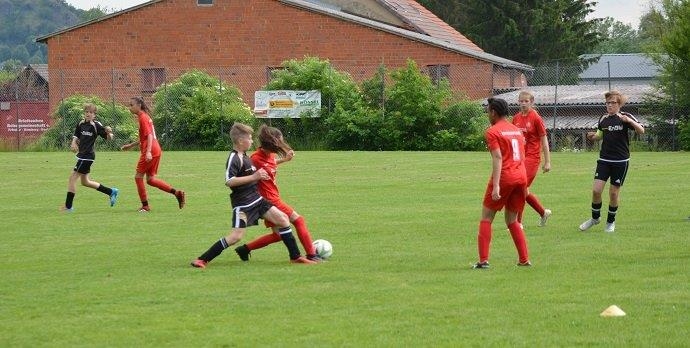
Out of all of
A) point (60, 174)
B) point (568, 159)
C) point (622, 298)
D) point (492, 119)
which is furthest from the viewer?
point (568, 159)

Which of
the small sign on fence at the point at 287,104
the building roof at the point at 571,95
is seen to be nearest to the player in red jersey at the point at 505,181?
the small sign on fence at the point at 287,104

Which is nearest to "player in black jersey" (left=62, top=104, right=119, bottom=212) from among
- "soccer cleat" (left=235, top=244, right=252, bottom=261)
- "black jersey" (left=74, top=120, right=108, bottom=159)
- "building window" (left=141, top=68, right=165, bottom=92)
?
"black jersey" (left=74, top=120, right=108, bottom=159)

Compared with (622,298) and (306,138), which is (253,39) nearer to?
(306,138)

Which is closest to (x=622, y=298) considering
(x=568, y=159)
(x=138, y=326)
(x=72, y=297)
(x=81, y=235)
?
(x=138, y=326)

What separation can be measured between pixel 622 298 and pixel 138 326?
3778 mm

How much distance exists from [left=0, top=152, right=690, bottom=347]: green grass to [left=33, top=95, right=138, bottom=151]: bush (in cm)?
2168

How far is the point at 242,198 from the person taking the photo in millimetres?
12203

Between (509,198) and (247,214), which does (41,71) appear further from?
(509,198)

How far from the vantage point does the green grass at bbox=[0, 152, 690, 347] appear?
28.3ft

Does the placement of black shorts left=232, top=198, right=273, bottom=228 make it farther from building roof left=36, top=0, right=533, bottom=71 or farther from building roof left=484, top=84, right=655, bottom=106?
building roof left=36, top=0, right=533, bottom=71

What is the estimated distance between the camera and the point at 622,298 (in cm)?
987

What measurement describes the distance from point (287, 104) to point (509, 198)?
3160cm

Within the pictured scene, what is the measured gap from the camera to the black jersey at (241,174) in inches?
476

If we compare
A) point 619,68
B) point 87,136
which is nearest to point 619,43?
point 619,68
